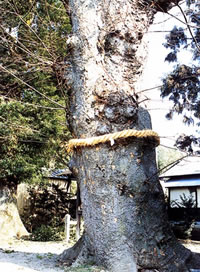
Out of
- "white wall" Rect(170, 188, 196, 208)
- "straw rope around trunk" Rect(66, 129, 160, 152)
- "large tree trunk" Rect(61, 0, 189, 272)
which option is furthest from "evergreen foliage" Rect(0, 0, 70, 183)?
"white wall" Rect(170, 188, 196, 208)

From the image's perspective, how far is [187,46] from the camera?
150 inches

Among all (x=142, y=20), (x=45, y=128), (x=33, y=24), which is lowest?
(x=45, y=128)

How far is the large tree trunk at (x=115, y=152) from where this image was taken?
2.96 metres

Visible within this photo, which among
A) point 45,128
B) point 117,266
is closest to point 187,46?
point 117,266

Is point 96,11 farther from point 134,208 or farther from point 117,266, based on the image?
point 117,266

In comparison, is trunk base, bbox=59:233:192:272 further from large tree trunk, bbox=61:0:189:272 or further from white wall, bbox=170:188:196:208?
white wall, bbox=170:188:196:208

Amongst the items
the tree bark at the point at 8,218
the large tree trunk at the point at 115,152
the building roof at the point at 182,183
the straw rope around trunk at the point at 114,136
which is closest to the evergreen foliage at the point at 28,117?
the tree bark at the point at 8,218

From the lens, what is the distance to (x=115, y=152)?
10.2ft

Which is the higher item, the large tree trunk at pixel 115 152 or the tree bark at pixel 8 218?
the large tree trunk at pixel 115 152

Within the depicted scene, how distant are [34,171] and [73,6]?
4.53 m

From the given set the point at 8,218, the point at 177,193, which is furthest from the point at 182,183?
the point at 8,218

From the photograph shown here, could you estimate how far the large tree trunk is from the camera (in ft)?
9.71

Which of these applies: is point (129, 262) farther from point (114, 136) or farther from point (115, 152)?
point (114, 136)

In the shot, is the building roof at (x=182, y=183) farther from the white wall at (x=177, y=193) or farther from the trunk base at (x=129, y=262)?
the trunk base at (x=129, y=262)
